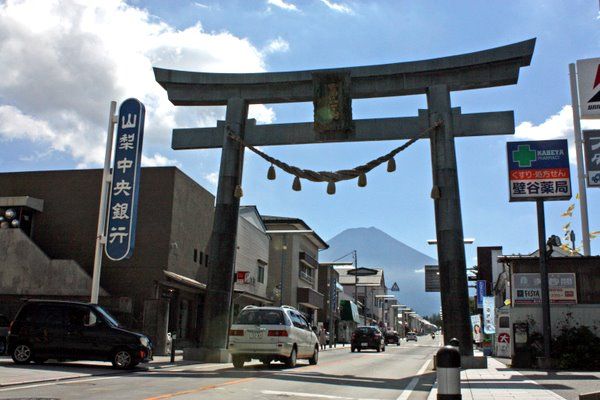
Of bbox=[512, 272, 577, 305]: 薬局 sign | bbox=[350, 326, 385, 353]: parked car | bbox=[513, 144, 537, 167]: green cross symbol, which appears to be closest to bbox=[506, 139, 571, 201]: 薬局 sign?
bbox=[513, 144, 537, 167]: green cross symbol

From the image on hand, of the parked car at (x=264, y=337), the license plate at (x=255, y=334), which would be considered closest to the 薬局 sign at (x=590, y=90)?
the parked car at (x=264, y=337)

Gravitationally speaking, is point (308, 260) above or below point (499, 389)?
above

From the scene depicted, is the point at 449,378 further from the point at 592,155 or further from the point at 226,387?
the point at 592,155

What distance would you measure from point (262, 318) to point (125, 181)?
21.5ft

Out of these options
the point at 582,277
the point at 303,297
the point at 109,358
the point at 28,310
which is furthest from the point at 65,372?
the point at 303,297

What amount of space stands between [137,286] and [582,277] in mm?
17634

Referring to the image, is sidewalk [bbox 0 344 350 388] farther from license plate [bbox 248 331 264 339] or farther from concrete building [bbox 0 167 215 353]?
concrete building [bbox 0 167 215 353]

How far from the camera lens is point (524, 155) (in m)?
20.3

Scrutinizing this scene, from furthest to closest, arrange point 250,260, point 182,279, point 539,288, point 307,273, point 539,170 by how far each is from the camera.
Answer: point 307,273 → point 250,260 → point 182,279 → point 539,288 → point 539,170

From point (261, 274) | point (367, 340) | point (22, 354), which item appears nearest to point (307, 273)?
point (261, 274)

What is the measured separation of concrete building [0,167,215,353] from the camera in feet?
82.5

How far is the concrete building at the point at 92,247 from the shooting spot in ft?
82.5

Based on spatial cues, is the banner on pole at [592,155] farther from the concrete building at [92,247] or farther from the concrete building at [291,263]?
the concrete building at [291,263]

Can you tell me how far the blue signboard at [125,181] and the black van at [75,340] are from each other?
3.34 meters
